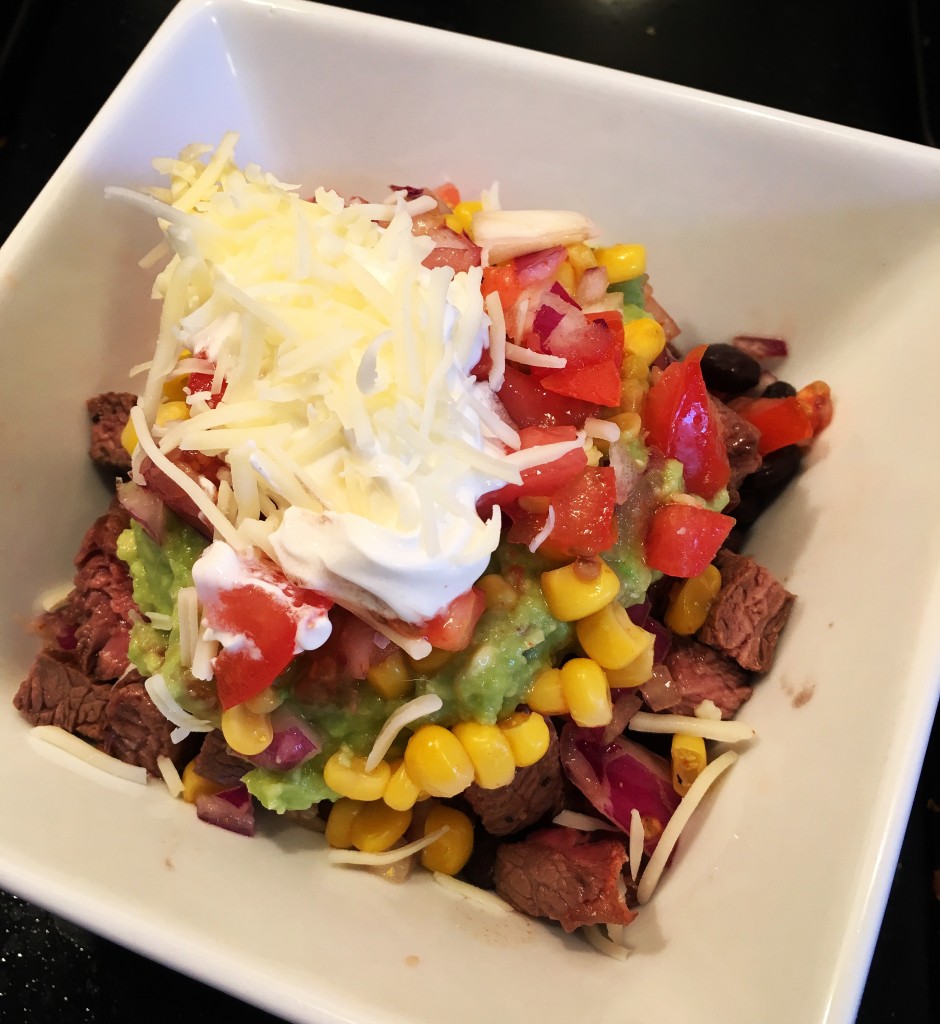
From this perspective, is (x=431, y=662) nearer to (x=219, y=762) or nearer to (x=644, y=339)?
(x=219, y=762)

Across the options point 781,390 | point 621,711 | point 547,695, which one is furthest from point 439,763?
point 781,390

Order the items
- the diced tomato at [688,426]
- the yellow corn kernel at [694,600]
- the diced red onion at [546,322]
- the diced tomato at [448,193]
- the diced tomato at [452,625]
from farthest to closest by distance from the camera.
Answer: the diced tomato at [448,193], the yellow corn kernel at [694,600], the diced tomato at [688,426], the diced red onion at [546,322], the diced tomato at [452,625]

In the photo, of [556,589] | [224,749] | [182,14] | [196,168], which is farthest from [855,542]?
[182,14]

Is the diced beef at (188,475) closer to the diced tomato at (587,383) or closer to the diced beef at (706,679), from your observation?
the diced tomato at (587,383)

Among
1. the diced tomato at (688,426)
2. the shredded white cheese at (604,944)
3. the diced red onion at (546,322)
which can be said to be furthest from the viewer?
Answer: the diced tomato at (688,426)

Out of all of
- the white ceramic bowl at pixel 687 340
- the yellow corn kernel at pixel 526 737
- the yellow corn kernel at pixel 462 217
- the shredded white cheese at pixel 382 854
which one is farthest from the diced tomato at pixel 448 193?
the shredded white cheese at pixel 382 854

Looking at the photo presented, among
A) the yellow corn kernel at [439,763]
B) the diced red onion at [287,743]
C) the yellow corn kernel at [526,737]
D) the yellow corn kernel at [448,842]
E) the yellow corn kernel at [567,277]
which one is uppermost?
the yellow corn kernel at [567,277]
